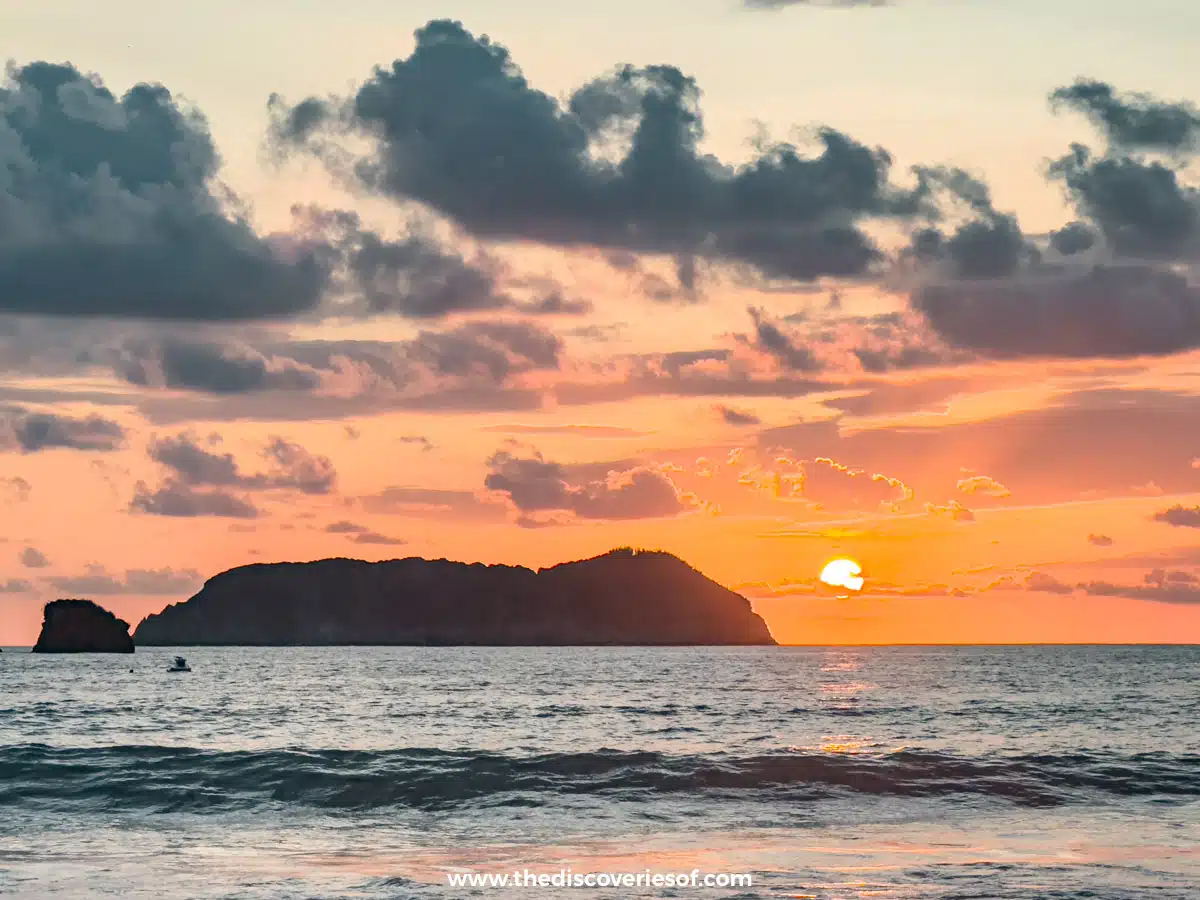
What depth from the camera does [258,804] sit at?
1773 inches

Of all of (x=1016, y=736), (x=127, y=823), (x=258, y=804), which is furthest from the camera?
(x=1016, y=736)

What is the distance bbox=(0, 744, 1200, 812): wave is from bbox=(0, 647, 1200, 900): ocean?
0.17 meters

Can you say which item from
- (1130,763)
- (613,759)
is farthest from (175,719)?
(1130,763)

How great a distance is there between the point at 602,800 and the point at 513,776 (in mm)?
6596

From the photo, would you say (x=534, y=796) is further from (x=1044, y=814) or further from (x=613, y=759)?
(x=1044, y=814)

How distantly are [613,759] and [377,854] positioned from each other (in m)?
21.5

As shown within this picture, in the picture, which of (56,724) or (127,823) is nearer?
(127,823)

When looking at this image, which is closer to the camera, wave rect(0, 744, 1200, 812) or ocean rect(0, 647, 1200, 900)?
ocean rect(0, 647, 1200, 900)

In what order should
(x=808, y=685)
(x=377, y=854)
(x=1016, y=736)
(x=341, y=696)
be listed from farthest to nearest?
(x=808, y=685) → (x=341, y=696) → (x=1016, y=736) → (x=377, y=854)

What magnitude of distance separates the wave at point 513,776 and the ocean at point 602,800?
0.56 feet

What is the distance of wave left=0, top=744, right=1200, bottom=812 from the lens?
151ft

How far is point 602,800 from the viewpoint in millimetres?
45062

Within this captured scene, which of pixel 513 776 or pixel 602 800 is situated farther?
pixel 513 776

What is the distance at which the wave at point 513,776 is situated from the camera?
46.1 metres
